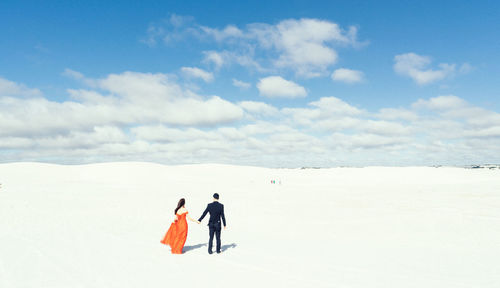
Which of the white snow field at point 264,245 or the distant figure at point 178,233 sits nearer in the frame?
the white snow field at point 264,245

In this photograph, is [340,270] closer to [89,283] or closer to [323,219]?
[89,283]

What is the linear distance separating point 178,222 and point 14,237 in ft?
20.8

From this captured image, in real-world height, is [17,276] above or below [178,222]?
below

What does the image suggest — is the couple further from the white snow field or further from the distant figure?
the white snow field

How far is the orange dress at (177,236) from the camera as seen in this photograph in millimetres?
9984

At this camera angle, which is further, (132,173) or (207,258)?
(132,173)

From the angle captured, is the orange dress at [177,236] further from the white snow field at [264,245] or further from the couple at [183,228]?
the white snow field at [264,245]

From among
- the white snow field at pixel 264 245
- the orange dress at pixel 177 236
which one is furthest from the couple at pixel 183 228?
the white snow field at pixel 264 245

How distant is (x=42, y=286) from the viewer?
6.84 meters

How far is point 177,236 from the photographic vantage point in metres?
10.0

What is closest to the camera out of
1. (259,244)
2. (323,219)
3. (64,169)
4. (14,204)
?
(259,244)

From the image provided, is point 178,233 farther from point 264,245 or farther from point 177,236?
point 264,245

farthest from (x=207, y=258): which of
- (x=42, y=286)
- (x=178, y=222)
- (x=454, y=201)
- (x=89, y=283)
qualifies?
(x=454, y=201)

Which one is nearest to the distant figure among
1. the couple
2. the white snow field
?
the couple
